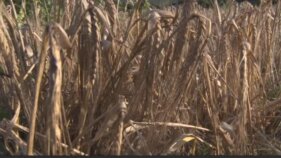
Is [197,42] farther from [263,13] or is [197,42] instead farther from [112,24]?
[263,13]

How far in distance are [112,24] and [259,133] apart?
1.84 feet

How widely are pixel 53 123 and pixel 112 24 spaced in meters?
0.76

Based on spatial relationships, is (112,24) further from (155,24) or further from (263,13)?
(263,13)

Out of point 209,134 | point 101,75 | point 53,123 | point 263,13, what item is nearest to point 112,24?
point 101,75

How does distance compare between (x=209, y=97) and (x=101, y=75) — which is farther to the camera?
(x=209, y=97)

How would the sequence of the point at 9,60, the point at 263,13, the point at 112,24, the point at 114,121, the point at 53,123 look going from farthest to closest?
the point at 263,13 → the point at 112,24 → the point at 9,60 → the point at 114,121 → the point at 53,123

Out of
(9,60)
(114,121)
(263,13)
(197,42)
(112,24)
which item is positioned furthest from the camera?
(263,13)

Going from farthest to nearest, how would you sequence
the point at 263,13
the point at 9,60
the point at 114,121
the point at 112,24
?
the point at 263,13
the point at 112,24
the point at 9,60
the point at 114,121

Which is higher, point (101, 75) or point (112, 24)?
point (112, 24)

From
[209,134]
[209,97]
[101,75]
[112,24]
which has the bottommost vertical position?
[209,134]

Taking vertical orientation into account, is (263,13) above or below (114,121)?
above

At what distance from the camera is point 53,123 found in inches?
47.1

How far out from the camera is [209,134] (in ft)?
6.30

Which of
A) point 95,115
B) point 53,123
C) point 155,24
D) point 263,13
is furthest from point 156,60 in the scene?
point 263,13
